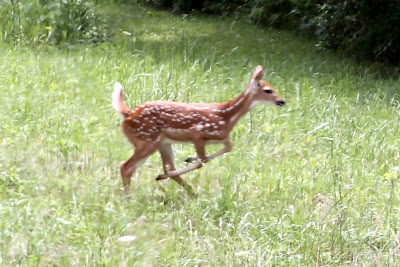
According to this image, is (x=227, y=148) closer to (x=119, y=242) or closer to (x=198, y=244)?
(x=198, y=244)

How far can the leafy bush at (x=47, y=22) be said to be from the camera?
11.3 m

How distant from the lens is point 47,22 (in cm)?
1181

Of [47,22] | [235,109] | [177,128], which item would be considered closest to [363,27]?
[47,22]

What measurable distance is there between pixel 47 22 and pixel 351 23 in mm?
5580

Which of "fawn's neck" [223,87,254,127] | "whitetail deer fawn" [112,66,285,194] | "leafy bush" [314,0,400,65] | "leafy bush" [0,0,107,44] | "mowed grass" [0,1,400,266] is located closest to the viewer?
"mowed grass" [0,1,400,266]

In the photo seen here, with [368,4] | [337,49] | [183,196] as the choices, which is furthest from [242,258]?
[337,49]

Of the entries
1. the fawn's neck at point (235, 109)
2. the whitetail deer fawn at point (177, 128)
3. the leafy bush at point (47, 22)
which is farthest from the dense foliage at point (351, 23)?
the whitetail deer fawn at point (177, 128)

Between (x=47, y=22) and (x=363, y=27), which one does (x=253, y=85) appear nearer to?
(x=47, y=22)

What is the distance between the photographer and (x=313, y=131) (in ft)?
27.2

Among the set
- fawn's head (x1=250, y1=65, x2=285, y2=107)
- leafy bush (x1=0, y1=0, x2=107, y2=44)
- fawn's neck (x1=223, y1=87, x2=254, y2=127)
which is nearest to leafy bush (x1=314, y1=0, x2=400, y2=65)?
leafy bush (x1=0, y1=0, x2=107, y2=44)

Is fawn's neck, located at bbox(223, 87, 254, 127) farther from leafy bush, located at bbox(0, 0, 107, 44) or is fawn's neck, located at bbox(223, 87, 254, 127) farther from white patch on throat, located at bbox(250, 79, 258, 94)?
leafy bush, located at bbox(0, 0, 107, 44)

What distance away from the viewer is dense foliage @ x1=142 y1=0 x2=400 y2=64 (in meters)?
13.4

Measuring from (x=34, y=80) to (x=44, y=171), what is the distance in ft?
8.93

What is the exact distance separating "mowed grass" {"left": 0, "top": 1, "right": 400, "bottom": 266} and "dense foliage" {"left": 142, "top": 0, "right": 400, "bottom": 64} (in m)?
2.65
